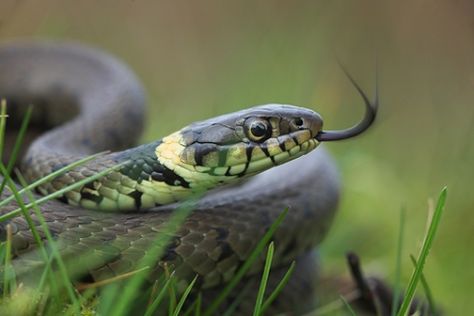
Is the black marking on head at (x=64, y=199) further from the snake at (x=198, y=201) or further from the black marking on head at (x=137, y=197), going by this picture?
the black marking on head at (x=137, y=197)

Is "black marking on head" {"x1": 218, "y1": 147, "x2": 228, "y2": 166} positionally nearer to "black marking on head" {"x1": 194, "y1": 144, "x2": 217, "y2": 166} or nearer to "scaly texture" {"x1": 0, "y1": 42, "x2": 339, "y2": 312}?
"black marking on head" {"x1": 194, "y1": 144, "x2": 217, "y2": 166}

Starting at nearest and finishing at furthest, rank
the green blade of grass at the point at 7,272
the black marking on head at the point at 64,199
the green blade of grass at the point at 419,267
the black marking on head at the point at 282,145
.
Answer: the green blade of grass at the point at 7,272
the green blade of grass at the point at 419,267
the black marking on head at the point at 282,145
the black marking on head at the point at 64,199

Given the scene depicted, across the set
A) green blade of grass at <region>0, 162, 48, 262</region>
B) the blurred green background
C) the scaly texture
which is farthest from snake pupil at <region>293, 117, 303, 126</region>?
the blurred green background

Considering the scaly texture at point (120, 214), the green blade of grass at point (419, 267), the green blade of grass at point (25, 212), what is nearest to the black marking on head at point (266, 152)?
the scaly texture at point (120, 214)

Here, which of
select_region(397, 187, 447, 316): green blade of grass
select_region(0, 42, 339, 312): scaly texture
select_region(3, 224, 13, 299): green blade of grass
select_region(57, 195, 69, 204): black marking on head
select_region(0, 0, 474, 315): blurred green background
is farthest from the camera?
select_region(0, 0, 474, 315): blurred green background

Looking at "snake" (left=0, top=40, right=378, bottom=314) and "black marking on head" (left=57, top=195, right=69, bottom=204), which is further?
"black marking on head" (left=57, top=195, right=69, bottom=204)

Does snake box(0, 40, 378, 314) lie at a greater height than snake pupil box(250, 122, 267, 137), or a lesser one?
lesser
